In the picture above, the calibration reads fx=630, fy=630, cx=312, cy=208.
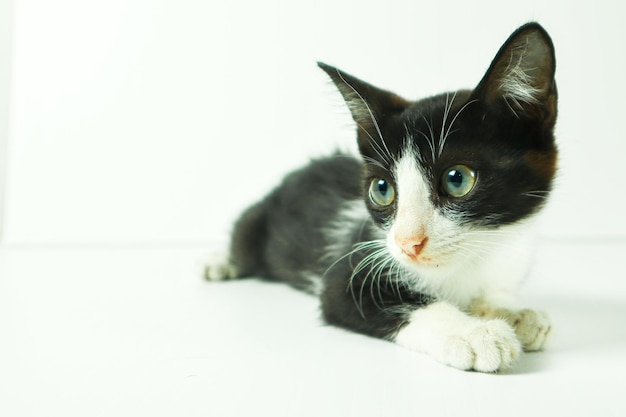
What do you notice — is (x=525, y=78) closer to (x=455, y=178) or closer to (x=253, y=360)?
(x=455, y=178)

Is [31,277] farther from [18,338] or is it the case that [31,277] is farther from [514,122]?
[514,122]

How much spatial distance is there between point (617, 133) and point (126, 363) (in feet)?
8.74

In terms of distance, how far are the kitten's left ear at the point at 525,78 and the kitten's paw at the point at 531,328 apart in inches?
18.7

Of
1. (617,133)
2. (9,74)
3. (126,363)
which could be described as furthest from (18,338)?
(617,133)

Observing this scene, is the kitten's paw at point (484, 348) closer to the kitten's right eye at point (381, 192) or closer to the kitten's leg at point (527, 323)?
the kitten's leg at point (527, 323)

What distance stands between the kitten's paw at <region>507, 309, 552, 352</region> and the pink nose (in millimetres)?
333

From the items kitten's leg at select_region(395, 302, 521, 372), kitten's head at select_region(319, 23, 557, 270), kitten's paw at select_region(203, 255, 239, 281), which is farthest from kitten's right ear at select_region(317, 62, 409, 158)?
kitten's paw at select_region(203, 255, 239, 281)

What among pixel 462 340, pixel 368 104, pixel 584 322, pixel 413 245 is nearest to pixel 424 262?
pixel 413 245

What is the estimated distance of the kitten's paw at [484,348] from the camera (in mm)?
1328

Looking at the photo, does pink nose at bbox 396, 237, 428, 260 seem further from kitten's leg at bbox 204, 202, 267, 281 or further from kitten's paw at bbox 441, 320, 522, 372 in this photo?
kitten's leg at bbox 204, 202, 267, 281

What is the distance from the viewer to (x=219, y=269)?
2.54 m

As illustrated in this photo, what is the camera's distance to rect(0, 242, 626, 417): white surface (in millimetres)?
1188

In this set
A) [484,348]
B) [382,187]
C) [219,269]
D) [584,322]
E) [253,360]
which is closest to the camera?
[484,348]

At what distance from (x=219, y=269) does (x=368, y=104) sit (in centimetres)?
116
